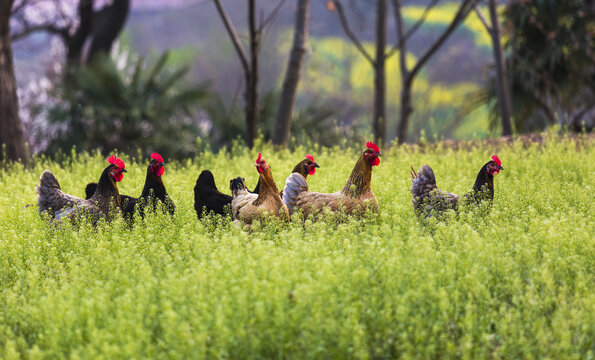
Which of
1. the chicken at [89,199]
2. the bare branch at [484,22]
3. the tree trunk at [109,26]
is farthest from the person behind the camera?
the tree trunk at [109,26]

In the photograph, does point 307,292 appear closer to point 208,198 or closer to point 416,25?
point 208,198

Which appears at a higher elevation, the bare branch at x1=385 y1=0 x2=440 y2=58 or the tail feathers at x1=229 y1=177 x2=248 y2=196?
the bare branch at x1=385 y1=0 x2=440 y2=58

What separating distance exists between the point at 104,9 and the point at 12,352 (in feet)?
49.1

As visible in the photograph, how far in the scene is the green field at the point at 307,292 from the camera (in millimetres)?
3428

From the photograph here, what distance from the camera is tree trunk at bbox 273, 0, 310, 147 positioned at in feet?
34.0

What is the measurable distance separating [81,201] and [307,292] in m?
3.24

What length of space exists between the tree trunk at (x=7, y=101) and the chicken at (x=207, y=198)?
17.9 feet

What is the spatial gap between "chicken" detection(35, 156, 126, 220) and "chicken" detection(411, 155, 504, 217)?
9.36ft

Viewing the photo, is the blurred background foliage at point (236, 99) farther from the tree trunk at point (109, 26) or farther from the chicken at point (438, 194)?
the chicken at point (438, 194)

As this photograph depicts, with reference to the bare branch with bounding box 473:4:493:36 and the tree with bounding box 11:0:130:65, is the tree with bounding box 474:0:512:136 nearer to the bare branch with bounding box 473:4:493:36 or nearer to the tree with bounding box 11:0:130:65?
the bare branch with bounding box 473:4:493:36

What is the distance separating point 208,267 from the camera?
172 inches

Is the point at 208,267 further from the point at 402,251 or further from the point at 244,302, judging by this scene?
the point at 402,251

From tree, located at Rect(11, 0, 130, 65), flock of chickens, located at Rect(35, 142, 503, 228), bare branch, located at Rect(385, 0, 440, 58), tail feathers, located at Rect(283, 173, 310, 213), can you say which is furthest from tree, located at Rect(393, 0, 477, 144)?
tree, located at Rect(11, 0, 130, 65)

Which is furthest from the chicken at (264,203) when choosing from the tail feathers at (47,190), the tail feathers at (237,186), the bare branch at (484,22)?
the bare branch at (484,22)
